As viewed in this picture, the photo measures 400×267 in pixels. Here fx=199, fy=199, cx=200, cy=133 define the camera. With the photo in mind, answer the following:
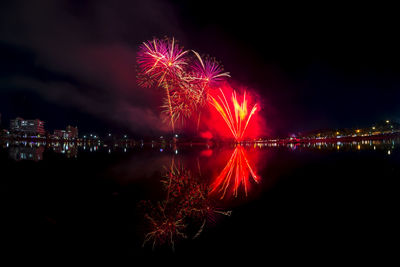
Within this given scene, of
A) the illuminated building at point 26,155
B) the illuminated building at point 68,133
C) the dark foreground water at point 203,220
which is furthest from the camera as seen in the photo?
the illuminated building at point 68,133

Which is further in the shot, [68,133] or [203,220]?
[68,133]

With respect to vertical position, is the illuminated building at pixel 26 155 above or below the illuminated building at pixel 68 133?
below

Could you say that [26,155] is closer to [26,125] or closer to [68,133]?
[26,125]

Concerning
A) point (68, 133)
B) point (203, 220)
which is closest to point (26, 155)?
point (203, 220)

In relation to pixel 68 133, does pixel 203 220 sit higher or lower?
lower

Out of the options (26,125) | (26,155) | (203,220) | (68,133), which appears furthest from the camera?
(68,133)

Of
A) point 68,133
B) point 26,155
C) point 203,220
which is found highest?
point 68,133

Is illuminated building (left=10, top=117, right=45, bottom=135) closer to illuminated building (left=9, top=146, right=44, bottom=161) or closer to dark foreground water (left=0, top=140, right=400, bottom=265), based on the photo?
illuminated building (left=9, top=146, right=44, bottom=161)

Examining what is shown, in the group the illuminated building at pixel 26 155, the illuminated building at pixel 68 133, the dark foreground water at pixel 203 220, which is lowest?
the dark foreground water at pixel 203 220

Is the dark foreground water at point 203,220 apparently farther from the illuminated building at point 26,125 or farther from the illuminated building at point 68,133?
the illuminated building at point 68,133

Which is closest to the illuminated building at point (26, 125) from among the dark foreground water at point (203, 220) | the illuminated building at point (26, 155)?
the illuminated building at point (26, 155)

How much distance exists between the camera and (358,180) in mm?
5656

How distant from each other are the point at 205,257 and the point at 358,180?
5.62 meters

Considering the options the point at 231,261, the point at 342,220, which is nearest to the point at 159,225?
the point at 231,261
